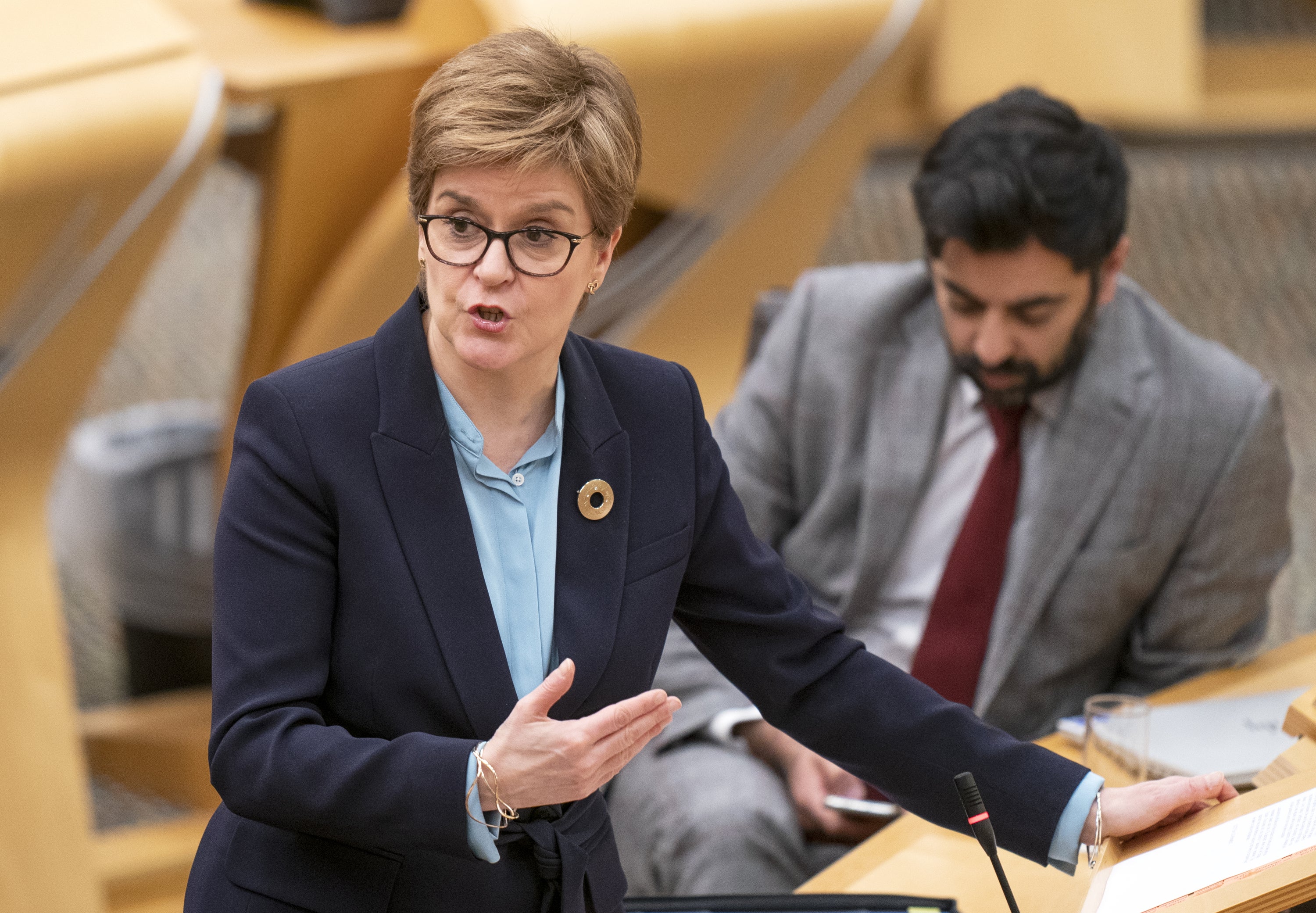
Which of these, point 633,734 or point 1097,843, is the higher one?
point 633,734

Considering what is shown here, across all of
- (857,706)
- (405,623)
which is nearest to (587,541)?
(405,623)

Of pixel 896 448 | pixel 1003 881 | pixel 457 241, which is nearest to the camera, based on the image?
pixel 457 241

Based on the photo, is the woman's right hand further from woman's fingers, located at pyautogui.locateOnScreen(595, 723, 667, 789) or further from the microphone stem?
the microphone stem

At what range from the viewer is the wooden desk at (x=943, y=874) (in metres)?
1.26

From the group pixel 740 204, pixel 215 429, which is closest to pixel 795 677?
pixel 740 204

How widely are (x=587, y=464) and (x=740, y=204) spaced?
6.57ft

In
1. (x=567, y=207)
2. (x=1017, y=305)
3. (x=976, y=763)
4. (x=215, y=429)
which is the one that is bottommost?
(x=215, y=429)

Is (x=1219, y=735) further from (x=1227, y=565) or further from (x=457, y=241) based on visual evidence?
(x=457, y=241)

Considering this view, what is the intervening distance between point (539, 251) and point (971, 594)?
109cm

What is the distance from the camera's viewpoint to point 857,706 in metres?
1.26

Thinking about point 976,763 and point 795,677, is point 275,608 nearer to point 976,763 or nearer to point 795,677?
point 795,677

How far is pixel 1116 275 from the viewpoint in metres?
2.03

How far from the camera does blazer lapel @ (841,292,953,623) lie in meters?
2.05

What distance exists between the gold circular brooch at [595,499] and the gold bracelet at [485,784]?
213 mm
